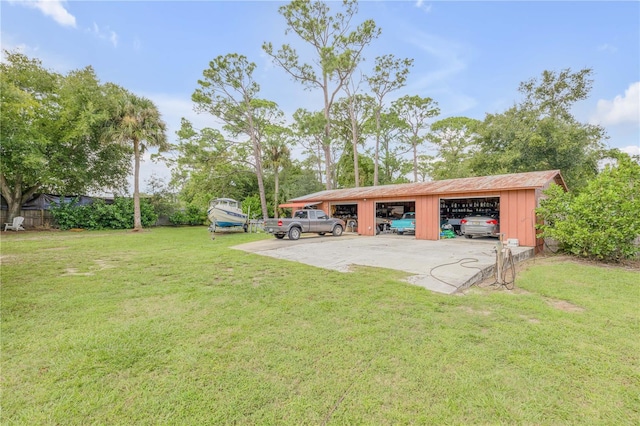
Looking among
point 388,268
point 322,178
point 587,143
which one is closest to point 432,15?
point 388,268

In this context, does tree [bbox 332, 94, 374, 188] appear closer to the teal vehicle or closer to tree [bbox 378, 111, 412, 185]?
tree [bbox 378, 111, 412, 185]

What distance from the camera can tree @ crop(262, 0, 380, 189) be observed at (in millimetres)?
22156

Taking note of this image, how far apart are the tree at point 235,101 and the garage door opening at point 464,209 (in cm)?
1318

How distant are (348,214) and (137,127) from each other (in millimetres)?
14940

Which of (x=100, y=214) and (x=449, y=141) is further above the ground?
(x=449, y=141)

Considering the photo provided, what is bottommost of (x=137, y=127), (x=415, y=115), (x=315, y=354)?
(x=315, y=354)

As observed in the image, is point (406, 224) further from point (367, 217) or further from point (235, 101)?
point (235, 101)

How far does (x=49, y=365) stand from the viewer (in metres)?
2.56

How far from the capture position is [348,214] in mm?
20203

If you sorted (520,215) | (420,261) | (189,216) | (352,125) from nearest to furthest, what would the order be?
(420,261) < (520,215) < (189,216) < (352,125)

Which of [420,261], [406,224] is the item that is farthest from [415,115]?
[420,261]

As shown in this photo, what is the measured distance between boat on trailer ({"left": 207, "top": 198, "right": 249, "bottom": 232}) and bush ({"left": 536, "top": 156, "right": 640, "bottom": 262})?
15225 mm

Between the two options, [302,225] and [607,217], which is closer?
[607,217]

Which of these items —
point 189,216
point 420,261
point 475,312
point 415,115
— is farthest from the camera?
point 415,115
